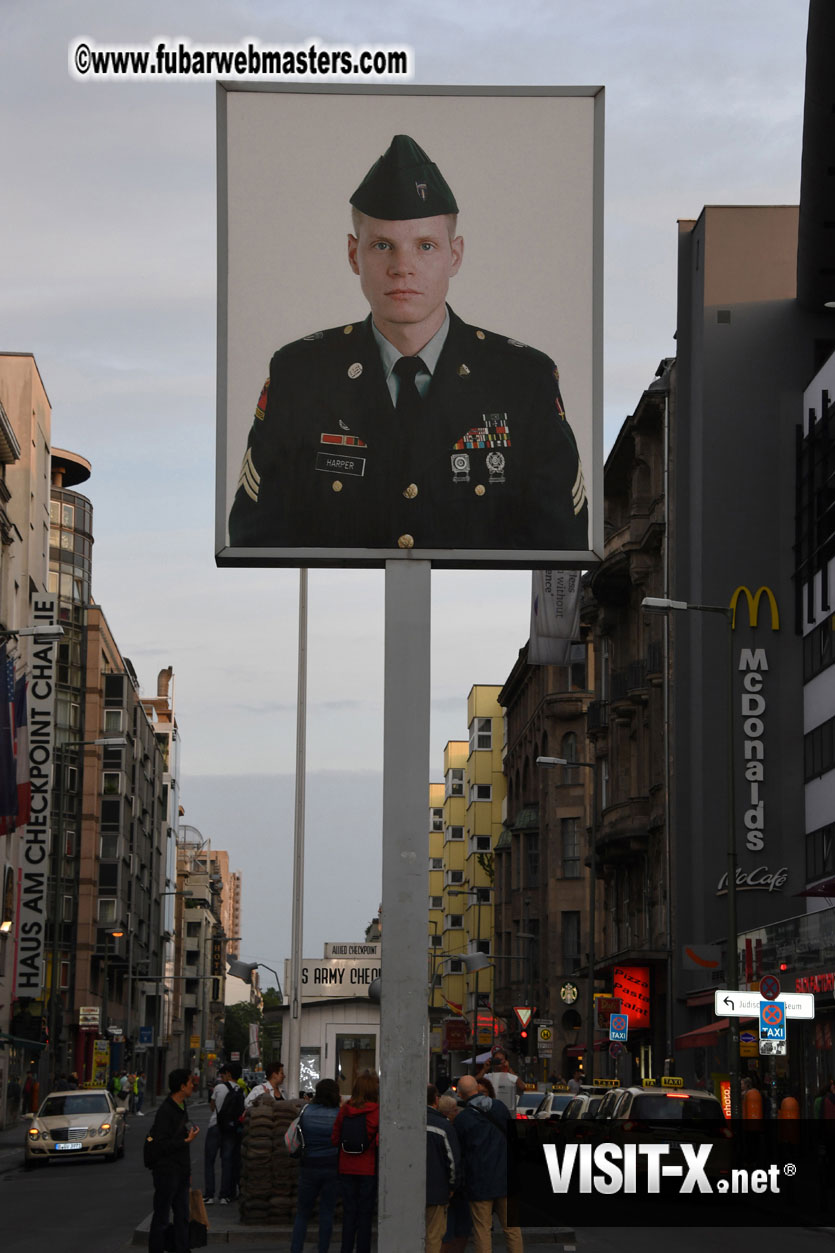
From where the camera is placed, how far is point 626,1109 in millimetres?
25375

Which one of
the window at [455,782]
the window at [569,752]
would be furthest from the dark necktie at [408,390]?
the window at [455,782]

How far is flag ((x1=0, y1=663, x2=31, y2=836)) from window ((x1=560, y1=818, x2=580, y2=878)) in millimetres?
44100

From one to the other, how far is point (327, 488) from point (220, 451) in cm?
98

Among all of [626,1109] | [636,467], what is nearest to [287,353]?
[626,1109]

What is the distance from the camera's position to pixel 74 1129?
129ft

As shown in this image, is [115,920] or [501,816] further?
[501,816]

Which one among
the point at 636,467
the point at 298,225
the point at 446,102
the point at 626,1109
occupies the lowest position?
the point at 626,1109

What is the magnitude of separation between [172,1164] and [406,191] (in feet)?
29.0

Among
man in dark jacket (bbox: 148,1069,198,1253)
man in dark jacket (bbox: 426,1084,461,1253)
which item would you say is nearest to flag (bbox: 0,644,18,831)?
man in dark jacket (bbox: 148,1069,198,1253)

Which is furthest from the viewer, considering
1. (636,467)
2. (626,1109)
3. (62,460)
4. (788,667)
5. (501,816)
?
(501,816)

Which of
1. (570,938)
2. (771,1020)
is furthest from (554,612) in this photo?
(771,1020)

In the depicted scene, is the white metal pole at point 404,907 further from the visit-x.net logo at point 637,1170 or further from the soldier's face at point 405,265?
the visit-x.net logo at point 637,1170

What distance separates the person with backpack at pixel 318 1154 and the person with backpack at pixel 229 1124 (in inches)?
303

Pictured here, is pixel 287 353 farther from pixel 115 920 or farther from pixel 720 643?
pixel 115 920
